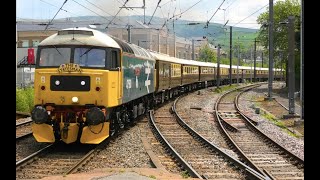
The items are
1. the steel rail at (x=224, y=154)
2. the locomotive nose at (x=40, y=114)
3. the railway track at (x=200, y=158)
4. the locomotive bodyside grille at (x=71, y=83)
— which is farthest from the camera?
the locomotive bodyside grille at (x=71, y=83)

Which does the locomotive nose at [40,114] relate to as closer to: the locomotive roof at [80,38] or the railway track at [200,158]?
the locomotive roof at [80,38]

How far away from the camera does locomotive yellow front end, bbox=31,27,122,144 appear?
11117mm

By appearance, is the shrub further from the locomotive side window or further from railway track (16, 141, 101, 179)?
the locomotive side window

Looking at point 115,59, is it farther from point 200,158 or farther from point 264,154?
point 264,154

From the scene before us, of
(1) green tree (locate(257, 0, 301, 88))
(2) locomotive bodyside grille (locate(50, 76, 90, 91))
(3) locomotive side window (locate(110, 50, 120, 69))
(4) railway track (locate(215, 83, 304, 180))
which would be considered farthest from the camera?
(1) green tree (locate(257, 0, 301, 88))

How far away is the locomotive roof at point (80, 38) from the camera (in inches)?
456

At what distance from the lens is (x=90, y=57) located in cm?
1152

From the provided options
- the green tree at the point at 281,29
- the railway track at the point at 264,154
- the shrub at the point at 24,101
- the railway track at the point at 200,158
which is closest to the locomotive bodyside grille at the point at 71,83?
the railway track at the point at 200,158

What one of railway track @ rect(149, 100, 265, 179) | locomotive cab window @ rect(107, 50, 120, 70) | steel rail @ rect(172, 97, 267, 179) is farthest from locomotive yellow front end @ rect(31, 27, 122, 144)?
steel rail @ rect(172, 97, 267, 179)

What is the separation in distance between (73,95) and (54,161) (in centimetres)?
181

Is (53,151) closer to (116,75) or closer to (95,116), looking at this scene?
(95,116)

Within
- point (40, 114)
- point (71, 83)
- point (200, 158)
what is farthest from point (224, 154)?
point (40, 114)

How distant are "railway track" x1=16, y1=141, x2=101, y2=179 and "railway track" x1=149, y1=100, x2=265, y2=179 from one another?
7.13ft
